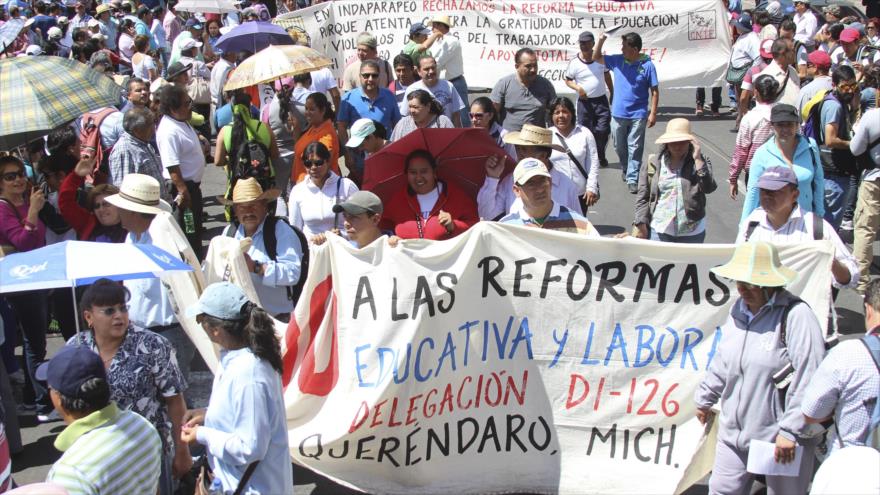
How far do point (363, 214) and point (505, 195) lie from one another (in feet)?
5.31

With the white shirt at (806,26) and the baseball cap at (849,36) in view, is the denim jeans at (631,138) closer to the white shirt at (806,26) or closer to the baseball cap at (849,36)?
the baseball cap at (849,36)

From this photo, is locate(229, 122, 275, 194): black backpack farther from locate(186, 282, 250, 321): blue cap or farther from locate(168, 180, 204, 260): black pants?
locate(186, 282, 250, 321): blue cap

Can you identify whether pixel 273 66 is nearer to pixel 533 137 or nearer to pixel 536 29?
pixel 533 137

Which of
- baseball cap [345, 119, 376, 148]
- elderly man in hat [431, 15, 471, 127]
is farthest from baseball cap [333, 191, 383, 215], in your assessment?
elderly man in hat [431, 15, 471, 127]

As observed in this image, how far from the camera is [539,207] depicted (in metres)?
6.16

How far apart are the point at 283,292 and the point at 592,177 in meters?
3.46

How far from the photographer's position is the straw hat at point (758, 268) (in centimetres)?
459

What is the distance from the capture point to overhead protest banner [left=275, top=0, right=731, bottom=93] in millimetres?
13070

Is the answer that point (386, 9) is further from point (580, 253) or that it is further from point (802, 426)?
point (802, 426)

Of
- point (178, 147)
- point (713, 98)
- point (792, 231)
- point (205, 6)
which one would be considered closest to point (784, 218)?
point (792, 231)

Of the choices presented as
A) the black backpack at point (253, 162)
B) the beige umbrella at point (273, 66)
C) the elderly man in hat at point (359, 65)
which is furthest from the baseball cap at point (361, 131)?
the elderly man in hat at point (359, 65)

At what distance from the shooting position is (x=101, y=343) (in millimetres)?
4848

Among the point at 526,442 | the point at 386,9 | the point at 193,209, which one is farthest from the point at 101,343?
the point at 386,9

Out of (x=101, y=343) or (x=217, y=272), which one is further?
(x=217, y=272)
